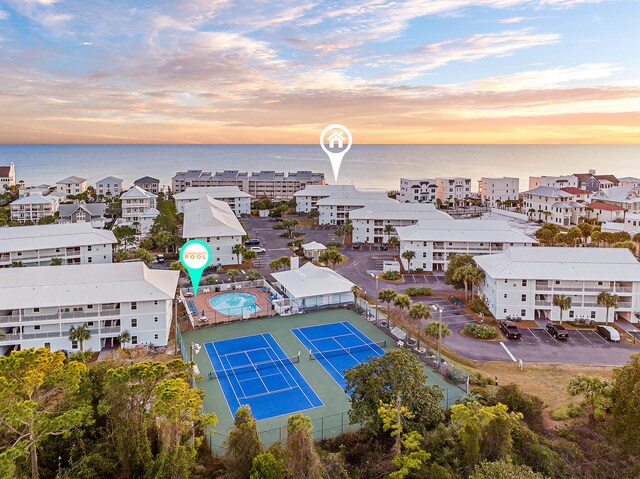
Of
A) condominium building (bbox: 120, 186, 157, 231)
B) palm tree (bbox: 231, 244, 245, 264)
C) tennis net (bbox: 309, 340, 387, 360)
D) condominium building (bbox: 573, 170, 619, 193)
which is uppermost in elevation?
condominium building (bbox: 573, 170, 619, 193)

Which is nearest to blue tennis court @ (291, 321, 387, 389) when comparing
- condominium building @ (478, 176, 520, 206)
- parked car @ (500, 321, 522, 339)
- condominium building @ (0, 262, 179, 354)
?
parked car @ (500, 321, 522, 339)

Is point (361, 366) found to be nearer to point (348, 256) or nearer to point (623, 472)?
point (623, 472)

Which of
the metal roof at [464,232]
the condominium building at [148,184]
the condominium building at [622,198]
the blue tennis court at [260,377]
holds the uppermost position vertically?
the condominium building at [148,184]

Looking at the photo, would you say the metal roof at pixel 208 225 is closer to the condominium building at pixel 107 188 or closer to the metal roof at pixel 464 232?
the metal roof at pixel 464 232

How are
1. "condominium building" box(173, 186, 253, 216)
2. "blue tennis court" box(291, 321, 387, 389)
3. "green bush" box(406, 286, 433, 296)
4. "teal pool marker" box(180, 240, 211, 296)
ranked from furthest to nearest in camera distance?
"condominium building" box(173, 186, 253, 216) → "teal pool marker" box(180, 240, 211, 296) → "green bush" box(406, 286, 433, 296) → "blue tennis court" box(291, 321, 387, 389)

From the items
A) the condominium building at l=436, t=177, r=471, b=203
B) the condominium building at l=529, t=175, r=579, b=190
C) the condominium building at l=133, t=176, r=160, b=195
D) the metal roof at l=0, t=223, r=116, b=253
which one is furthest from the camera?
the condominium building at l=133, t=176, r=160, b=195

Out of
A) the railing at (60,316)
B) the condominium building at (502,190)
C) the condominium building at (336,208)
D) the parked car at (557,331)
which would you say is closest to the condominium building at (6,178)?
the condominium building at (336,208)

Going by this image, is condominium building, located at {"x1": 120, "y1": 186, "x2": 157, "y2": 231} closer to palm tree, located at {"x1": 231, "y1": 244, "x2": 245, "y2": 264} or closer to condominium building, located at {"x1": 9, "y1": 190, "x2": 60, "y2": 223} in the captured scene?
condominium building, located at {"x1": 9, "y1": 190, "x2": 60, "y2": 223}
